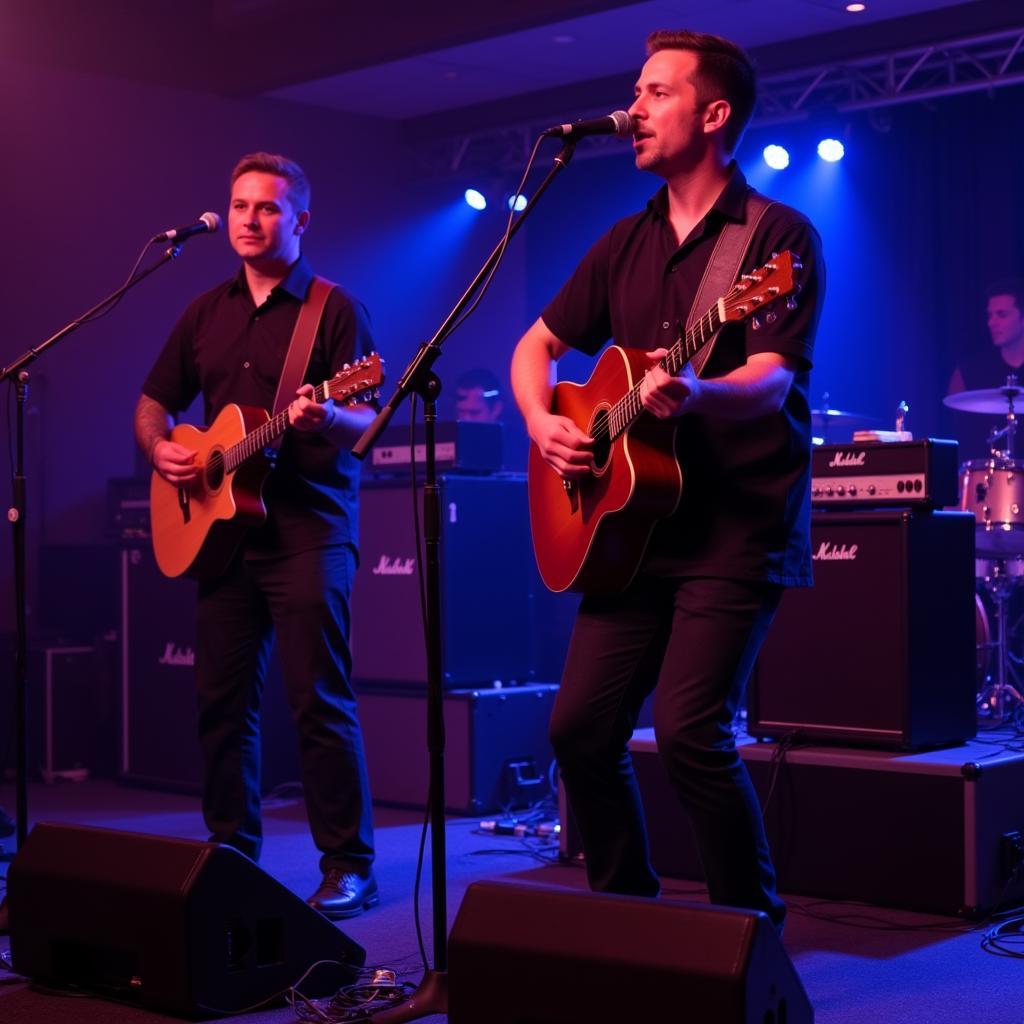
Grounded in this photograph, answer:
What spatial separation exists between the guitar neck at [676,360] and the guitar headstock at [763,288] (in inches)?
1.2

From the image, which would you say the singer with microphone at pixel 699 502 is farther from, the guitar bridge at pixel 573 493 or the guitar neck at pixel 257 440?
the guitar neck at pixel 257 440

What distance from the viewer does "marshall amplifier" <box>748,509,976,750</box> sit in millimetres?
4160

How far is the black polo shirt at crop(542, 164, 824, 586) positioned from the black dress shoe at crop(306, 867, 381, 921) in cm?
149

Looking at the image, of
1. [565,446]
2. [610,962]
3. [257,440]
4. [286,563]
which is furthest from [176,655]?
[610,962]

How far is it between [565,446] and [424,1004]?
1.11m

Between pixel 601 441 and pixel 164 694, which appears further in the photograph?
pixel 164 694

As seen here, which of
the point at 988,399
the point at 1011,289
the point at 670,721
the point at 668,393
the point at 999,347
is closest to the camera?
the point at 668,393

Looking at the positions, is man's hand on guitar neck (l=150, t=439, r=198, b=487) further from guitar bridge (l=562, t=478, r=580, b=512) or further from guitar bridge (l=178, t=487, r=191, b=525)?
guitar bridge (l=562, t=478, r=580, b=512)

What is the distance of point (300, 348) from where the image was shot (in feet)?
13.1

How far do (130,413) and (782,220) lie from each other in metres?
5.90

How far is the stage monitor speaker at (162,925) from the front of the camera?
9.48 ft

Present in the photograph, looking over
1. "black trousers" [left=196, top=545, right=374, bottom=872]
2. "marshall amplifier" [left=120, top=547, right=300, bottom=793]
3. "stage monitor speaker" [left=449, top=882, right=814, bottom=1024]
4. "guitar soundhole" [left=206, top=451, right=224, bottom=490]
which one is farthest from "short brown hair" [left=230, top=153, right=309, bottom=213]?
"marshall amplifier" [left=120, top=547, right=300, bottom=793]

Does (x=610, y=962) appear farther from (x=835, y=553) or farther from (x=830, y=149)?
(x=830, y=149)

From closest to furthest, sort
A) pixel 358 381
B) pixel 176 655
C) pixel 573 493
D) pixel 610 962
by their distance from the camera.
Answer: pixel 610 962, pixel 573 493, pixel 358 381, pixel 176 655
